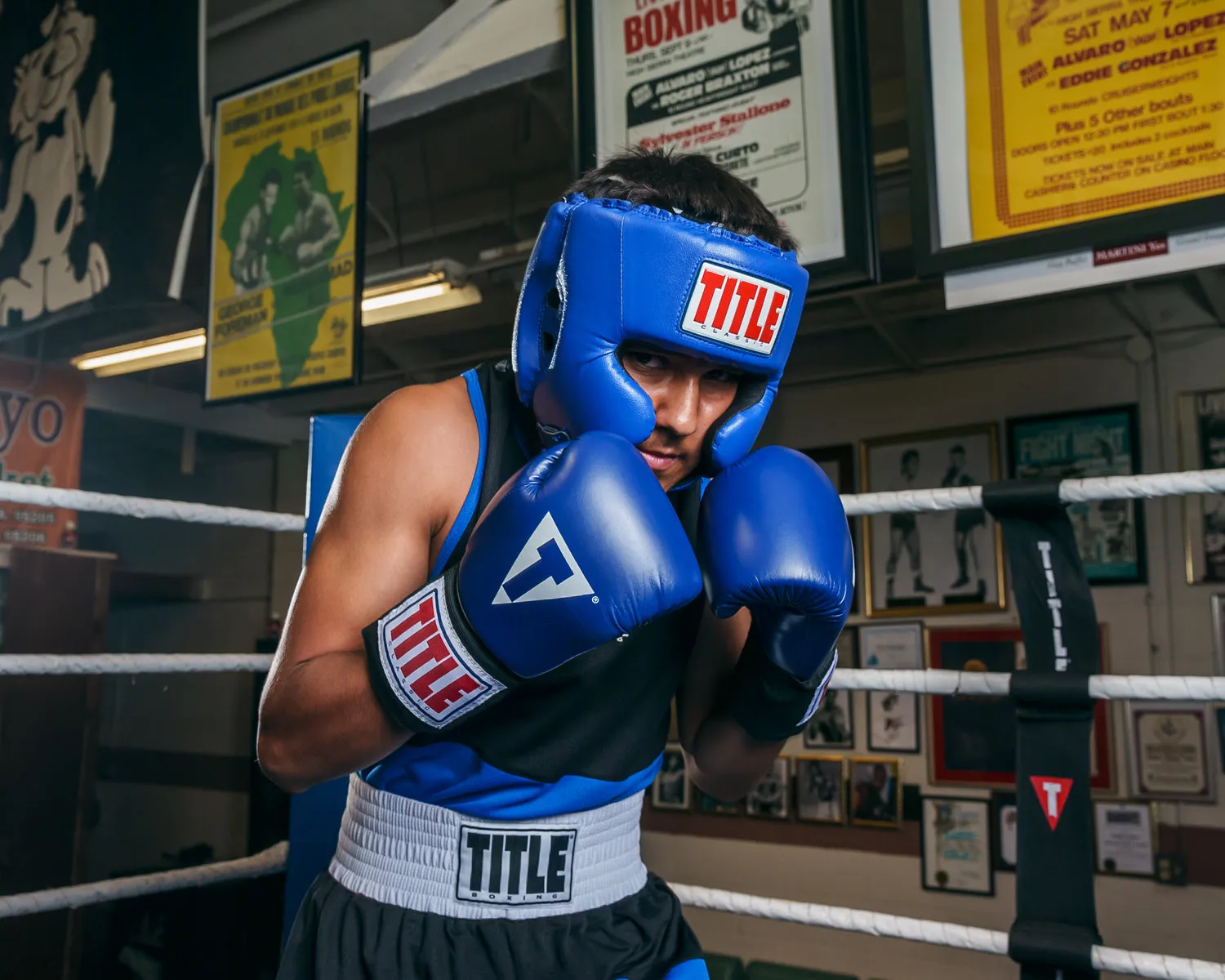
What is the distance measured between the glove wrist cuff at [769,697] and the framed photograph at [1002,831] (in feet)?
12.9

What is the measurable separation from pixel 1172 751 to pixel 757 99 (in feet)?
11.3

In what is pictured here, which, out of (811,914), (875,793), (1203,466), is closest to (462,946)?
(811,914)

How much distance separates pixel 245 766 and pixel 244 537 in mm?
Result: 1623

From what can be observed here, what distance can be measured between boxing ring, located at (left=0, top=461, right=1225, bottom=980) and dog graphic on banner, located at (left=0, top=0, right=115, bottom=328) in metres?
1.74

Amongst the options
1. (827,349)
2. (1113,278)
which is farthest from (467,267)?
(1113,278)

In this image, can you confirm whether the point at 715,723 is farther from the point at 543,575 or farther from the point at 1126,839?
the point at 1126,839

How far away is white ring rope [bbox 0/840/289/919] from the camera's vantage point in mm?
1268

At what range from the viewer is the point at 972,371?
4746 mm

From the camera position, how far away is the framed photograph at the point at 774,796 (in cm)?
507

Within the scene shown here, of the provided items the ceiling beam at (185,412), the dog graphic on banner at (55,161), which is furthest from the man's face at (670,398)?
the ceiling beam at (185,412)

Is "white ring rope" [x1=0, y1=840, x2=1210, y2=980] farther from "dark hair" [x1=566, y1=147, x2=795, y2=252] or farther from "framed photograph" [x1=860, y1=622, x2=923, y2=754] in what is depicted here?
"framed photograph" [x1=860, y1=622, x2=923, y2=754]

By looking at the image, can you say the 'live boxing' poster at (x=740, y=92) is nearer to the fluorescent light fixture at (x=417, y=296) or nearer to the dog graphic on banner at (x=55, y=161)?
the dog graphic on banner at (x=55, y=161)

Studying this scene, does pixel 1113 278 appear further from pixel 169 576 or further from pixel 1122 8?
pixel 169 576

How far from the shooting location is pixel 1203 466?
4.04m
